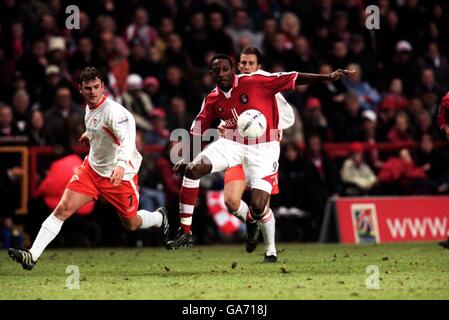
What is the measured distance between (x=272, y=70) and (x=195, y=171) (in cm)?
766

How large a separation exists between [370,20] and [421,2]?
10.1ft

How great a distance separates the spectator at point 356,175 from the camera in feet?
55.1

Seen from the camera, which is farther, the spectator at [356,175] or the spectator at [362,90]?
the spectator at [362,90]

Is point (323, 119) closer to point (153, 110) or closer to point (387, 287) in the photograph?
point (153, 110)

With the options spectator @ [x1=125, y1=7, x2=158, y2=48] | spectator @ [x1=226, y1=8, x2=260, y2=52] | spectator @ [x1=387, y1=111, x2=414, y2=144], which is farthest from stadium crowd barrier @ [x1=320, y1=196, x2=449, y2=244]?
spectator @ [x1=125, y1=7, x2=158, y2=48]

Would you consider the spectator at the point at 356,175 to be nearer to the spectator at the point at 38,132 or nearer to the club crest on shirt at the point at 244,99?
the spectator at the point at 38,132

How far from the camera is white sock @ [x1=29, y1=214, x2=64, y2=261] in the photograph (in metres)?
10.2

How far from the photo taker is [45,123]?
16.2 meters

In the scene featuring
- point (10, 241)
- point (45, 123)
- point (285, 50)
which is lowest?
point (10, 241)

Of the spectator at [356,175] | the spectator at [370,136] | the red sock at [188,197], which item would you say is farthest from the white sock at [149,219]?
the spectator at [370,136]

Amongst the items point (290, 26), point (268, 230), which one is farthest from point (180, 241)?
point (290, 26)

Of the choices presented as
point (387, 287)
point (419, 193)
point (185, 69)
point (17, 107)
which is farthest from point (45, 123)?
point (387, 287)

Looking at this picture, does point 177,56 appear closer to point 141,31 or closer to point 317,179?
point 141,31
